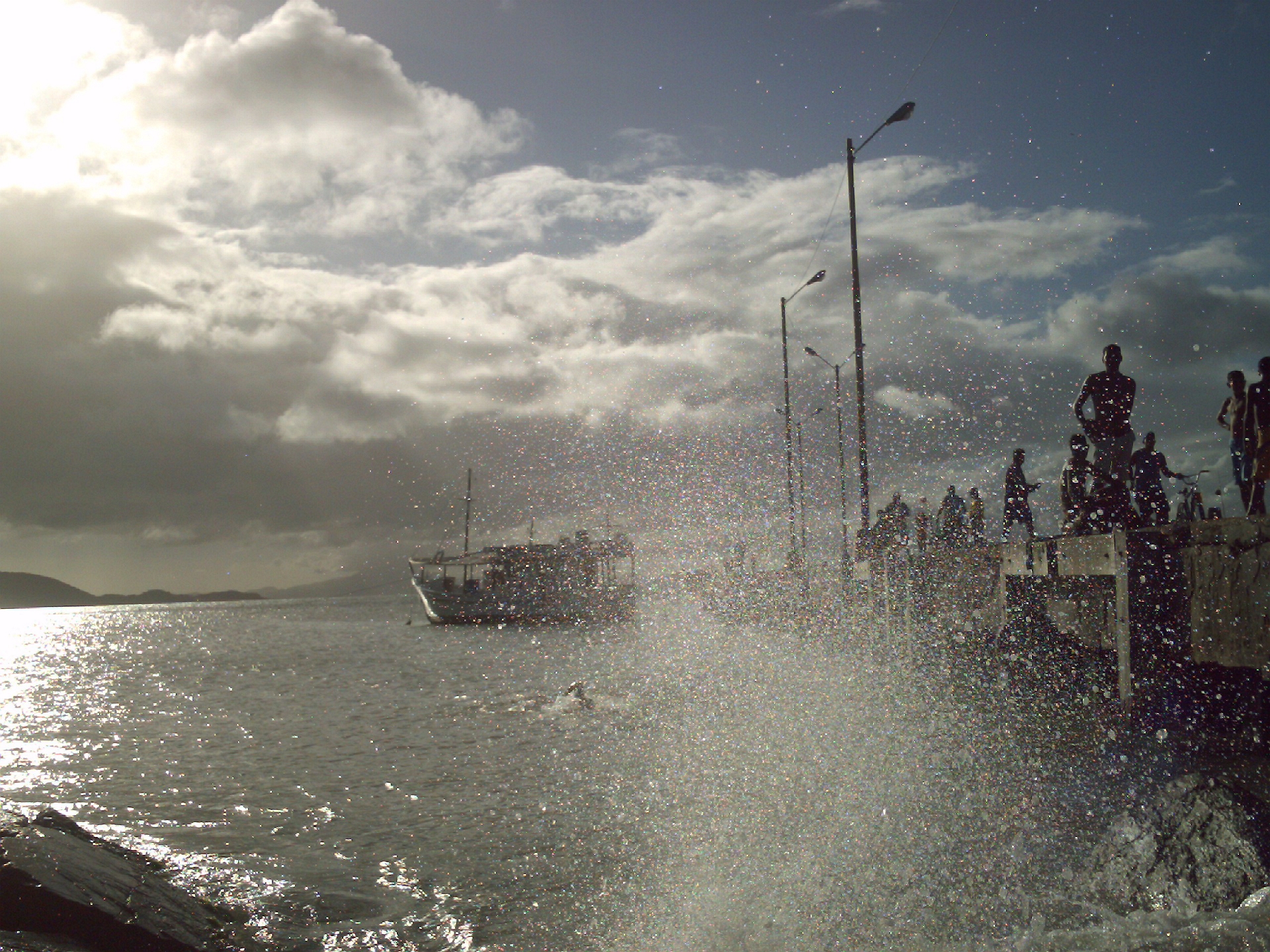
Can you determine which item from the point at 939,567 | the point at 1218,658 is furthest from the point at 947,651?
the point at 1218,658

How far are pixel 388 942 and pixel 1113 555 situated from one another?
7817mm

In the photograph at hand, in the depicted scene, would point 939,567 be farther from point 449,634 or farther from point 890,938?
point 449,634

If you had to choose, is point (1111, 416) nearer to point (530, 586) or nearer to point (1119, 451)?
point (1119, 451)

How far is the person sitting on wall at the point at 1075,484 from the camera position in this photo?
10.2m

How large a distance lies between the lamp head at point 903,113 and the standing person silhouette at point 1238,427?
29.8 feet

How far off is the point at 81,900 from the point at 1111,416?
1067 centimetres

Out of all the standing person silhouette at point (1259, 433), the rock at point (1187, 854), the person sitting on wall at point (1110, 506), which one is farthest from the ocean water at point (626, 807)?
the standing person silhouette at point (1259, 433)

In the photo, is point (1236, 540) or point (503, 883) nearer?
point (1236, 540)

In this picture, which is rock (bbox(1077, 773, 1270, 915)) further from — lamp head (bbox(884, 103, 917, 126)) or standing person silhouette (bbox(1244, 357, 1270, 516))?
lamp head (bbox(884, 103, 917, 126))

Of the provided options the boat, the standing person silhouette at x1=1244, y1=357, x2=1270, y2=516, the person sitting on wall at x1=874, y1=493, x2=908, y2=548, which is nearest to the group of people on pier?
the standing person silhouette at x1=1244, y1=357, x2=1270, y2=516

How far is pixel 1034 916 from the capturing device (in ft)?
20.5

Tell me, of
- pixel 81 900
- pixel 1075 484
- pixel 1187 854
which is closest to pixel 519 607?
pixel 1075 484

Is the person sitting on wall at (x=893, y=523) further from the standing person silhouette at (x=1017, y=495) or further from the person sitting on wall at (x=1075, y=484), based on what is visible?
the person sitting on wall at (x=1075, y=484)

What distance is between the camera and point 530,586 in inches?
2761
